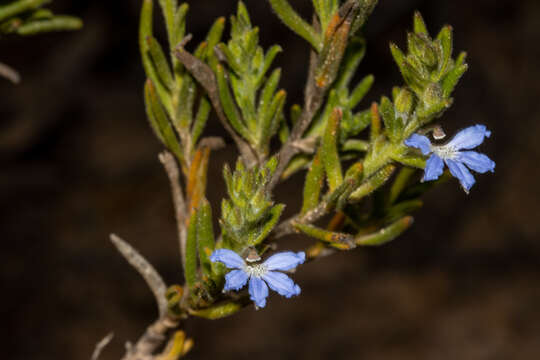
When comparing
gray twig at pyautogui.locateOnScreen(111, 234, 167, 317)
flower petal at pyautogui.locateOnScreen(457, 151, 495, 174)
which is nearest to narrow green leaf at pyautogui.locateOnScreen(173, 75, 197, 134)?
gray twig at pyautogui.locateOnScreen(111, 234, 167, 317)

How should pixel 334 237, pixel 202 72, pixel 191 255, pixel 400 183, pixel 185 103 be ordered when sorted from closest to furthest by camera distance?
pixel 334 237
pixel 191 255
pixel 202 72
pixel 400 183
pixel 185 103

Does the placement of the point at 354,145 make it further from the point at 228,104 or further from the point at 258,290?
the point at 258,290

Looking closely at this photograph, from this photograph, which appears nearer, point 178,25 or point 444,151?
point 444,151

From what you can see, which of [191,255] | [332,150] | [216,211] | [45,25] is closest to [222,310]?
[191,255]

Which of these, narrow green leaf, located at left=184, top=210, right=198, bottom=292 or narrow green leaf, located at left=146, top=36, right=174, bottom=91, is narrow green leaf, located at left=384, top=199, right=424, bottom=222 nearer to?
narrow green leaf, located at left=184, top=210, right=198, bottom=292

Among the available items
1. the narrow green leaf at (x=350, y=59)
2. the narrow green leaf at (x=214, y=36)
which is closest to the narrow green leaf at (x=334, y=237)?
the narrow green leaf at (x=350, y=59)

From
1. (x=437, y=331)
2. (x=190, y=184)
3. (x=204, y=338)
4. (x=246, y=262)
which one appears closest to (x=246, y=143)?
(x=190, y=184)

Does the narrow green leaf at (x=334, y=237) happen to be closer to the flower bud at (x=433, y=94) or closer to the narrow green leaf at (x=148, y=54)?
the flower bud at (x=433, y=94)
